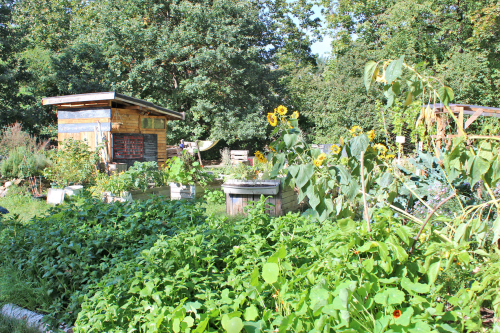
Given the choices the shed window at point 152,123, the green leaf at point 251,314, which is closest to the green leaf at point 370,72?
the green leaf at point 251,314

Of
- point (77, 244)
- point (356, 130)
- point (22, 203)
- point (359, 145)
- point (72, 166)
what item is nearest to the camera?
point (359, 145)

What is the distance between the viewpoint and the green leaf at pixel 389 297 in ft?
4.40

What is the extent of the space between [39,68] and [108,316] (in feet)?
70.4

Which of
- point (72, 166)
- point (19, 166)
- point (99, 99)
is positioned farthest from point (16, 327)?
point (99, 99)

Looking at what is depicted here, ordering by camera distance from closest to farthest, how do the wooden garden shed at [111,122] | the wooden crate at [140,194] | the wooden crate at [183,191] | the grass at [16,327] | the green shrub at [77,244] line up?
the grass at [16,327], the green shrub at [77,244], the wooden crate at [140,194], the wooden crate at [183,191], the wooden garden shed at [111,122]

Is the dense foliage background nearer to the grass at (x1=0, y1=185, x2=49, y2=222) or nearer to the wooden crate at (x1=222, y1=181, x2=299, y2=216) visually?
the grass at (x1=0, y1=185, x2=49, y2=222)

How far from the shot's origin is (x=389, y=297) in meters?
1.38

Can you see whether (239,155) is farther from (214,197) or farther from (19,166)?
(214,197)

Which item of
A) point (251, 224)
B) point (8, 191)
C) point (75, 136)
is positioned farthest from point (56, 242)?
point (75, 136)

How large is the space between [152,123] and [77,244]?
1043 centimetres

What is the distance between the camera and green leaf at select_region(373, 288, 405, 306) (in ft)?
4.40

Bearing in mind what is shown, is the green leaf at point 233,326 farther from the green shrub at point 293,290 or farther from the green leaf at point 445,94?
the green leaf at point 445,94

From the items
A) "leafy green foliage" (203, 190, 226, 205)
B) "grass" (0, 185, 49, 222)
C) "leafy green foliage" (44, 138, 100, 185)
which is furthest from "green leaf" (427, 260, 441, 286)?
"leafy green foliage" (44, 138, 100, 185)

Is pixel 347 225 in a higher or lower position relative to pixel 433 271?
higher
